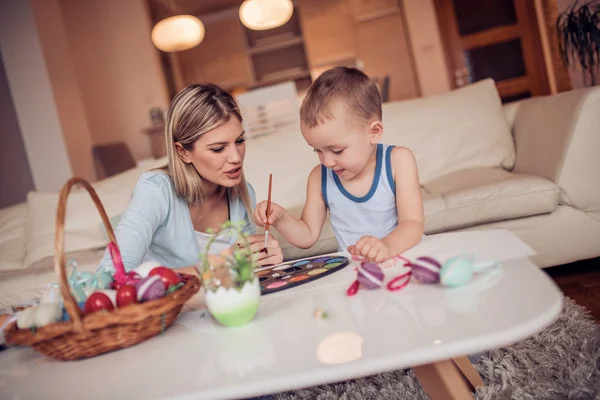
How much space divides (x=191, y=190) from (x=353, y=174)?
1.47 feet

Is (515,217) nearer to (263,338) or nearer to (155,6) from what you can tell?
(263,338)

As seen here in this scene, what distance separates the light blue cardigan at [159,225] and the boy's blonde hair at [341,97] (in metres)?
0.45

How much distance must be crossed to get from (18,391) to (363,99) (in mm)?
920

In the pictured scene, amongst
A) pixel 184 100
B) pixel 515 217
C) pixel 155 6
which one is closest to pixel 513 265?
pixel 184 100

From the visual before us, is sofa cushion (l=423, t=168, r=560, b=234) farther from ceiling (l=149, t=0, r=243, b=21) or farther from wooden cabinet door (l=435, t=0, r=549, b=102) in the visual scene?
ceiling (l=149, t=0, r=243, b=21)

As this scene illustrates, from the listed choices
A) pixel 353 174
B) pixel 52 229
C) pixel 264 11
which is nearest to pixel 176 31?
pixel 264 11

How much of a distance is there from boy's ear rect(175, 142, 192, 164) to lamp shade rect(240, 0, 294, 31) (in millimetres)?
3133

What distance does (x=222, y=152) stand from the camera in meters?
1.47

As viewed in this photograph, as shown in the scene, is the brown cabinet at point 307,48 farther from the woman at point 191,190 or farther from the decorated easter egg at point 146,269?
the decorated easter egg at point 146,269

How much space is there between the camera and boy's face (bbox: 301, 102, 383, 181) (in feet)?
4.33

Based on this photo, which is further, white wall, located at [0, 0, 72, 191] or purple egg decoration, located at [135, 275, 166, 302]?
white wall, located at [0, 0, 72, 191]

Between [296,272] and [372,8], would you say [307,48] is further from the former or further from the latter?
[296,272]

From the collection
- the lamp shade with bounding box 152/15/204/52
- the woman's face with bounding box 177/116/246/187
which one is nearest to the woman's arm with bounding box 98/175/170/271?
the woman's face with bounding box 177/116/246/187

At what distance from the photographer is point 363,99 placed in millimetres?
1352
